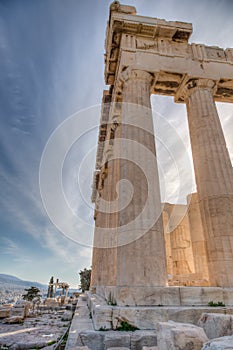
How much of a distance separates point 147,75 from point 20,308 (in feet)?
60.3

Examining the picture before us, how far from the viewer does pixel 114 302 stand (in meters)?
6.20

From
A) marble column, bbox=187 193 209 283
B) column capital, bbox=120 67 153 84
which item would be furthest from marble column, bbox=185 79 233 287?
marble column, bbox=187 193 209 283

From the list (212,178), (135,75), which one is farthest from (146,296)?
(135,75)

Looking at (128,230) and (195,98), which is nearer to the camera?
(128,230)

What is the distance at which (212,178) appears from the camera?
30.0ft

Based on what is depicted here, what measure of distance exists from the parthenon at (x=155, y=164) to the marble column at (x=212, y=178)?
0.12ft

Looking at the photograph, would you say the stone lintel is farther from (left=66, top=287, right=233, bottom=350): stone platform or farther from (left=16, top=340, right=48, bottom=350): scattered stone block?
(left=16, top=340, right=48, bottom=350): scattered stone block

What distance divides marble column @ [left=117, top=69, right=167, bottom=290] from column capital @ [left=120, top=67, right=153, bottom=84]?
21.9 inches

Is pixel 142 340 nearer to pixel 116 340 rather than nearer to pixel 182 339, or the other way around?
pixel 116 340

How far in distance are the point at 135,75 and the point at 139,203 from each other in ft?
22.2

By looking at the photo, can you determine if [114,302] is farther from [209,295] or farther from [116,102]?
[116,102]

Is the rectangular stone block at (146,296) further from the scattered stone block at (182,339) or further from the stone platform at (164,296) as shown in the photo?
the scattered stone block at (182,339)

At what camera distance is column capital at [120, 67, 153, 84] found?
10.7 meters

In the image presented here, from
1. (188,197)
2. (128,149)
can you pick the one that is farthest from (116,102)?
(188,197)
